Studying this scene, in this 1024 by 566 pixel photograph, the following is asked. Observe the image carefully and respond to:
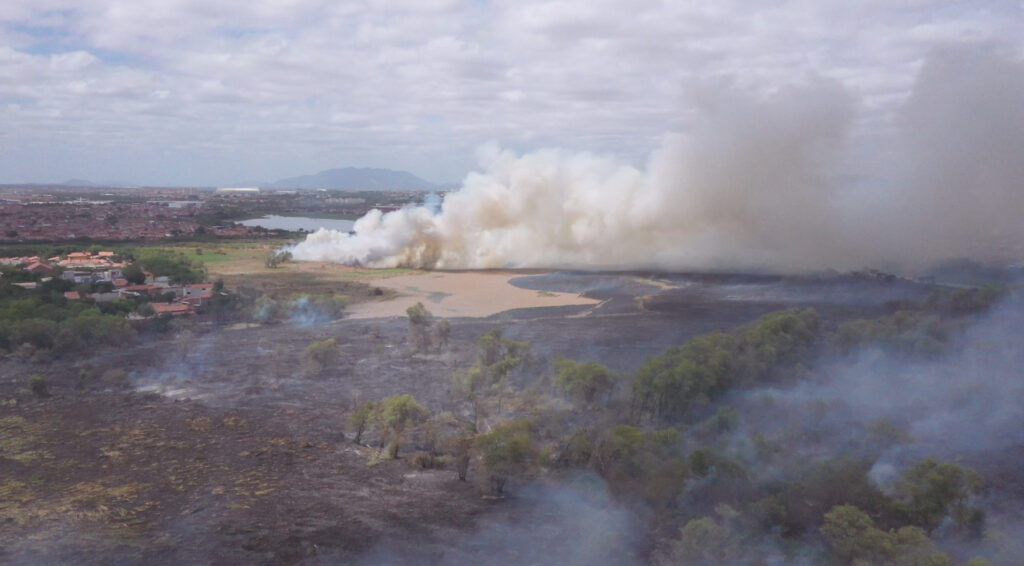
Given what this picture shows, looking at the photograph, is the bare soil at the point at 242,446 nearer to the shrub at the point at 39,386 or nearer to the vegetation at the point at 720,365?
the shrub at the point at 39,386

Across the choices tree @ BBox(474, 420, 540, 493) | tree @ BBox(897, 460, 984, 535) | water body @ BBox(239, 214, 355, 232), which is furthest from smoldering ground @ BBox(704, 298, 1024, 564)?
water body @ BBox(239, 214, 355, 232)

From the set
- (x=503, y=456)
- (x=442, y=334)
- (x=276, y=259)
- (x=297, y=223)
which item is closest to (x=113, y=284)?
(x=276, y=259)

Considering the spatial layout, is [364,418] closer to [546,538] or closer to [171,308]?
[546,538]

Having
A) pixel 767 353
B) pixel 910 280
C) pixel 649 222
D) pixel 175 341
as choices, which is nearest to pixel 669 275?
pixel 649 222

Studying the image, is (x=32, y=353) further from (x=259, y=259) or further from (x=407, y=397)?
(x=259, y=259)

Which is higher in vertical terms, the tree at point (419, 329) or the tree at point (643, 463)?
the tree at point (419, 329)

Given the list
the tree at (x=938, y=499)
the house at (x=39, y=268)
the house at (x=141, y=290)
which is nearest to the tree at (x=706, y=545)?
the tree at (x=938, y=499)
